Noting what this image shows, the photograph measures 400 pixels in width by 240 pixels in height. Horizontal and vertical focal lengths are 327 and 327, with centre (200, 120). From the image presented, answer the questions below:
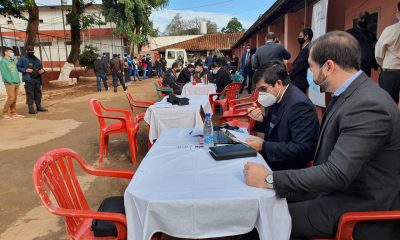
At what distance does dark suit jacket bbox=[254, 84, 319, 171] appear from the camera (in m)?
2.32

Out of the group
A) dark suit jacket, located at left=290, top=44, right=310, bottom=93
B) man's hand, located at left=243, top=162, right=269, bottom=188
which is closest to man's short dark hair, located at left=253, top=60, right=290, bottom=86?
man's hand, located at left=243, top=162, right=269, bottom=188

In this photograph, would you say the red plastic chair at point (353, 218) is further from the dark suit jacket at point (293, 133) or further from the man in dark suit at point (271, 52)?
the man in dark suit at point (271, 52)

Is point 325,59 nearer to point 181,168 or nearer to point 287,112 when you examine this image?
point 287,112

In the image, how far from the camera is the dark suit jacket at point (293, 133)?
232 centimetres

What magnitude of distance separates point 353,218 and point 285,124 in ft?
3.06

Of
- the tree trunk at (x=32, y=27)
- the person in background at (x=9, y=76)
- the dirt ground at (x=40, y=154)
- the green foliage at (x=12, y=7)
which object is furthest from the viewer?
the tree trunk at (x=32, y=27)

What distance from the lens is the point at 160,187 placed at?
5.75ft

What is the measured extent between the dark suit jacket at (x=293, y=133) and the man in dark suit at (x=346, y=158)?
0.46 meters

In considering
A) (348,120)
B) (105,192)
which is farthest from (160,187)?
(105,192)

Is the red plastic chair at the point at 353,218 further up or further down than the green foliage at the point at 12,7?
further down

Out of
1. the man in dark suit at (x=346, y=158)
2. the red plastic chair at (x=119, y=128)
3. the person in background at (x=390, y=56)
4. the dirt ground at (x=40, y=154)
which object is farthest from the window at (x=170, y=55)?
the man in dark suit at (x=346, y=158)

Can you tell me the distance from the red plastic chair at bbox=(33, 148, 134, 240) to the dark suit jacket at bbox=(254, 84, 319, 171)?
3.59 ft

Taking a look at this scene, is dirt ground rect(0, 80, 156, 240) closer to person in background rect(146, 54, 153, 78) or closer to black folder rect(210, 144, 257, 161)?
black folder rect(210, 144, 257, 161)

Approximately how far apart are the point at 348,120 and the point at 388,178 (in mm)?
378
